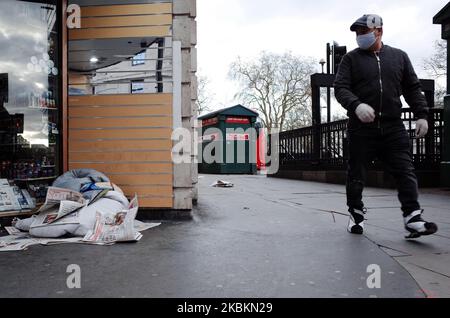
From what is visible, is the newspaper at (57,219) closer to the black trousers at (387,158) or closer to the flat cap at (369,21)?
the black trousers at (387,158)

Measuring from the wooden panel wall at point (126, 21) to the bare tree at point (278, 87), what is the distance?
3644 centimetres

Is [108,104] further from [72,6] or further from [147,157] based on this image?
[72,6]

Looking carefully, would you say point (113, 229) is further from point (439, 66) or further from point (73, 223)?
point (439, 66)

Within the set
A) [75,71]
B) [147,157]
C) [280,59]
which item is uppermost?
[280,59]

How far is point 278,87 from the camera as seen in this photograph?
42.2m

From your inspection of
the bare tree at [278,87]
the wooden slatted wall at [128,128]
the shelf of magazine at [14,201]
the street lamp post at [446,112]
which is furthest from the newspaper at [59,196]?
the bare tree at [278,87]

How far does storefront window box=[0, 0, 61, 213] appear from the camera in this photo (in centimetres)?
512

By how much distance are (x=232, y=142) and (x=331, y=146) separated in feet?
29.8

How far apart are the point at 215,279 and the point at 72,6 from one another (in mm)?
4084

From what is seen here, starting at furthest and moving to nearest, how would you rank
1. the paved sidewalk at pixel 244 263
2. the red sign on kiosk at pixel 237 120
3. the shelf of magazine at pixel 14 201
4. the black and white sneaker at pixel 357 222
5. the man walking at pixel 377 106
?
1. the red sign on kiosk at pixel 237 120
2. the shelf of magazine at pixel 14 201
3. the black and white sneaker at pixel 357 222
4. the man walking at pixel 377 106
5. the paved sidewalk at pixel 244 263

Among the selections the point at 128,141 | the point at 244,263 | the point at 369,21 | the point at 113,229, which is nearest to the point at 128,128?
the point at 128,141

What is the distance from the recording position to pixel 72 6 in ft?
16.9

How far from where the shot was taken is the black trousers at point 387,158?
373 cm
